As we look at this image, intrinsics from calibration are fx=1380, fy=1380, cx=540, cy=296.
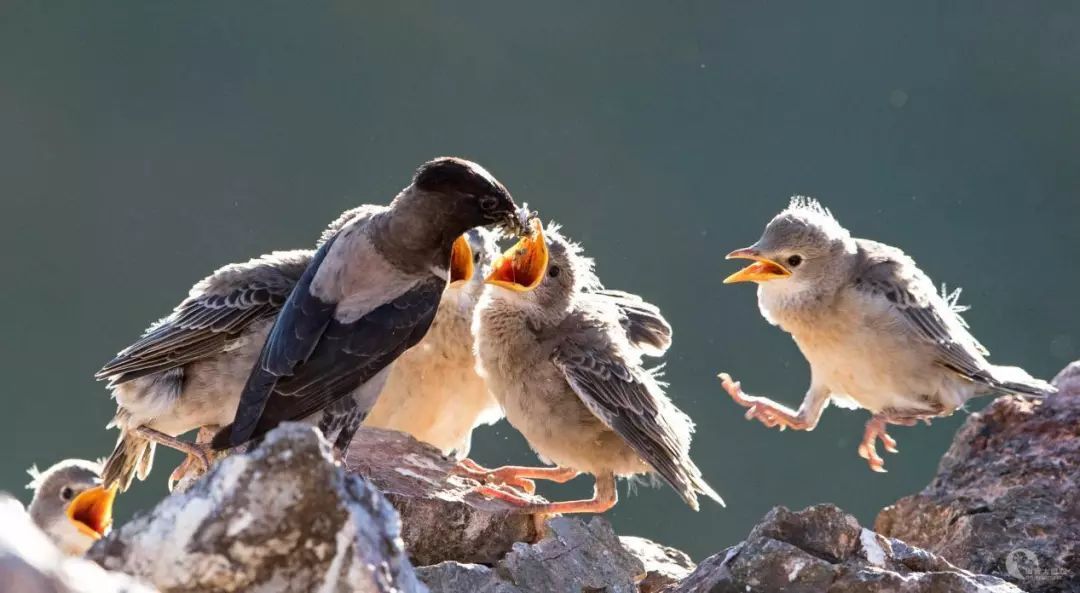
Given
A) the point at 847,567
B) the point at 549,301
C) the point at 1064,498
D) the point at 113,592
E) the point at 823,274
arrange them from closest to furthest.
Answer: the point at 113,592 → the point at 847,567 → the point at 1064,498 → the point at 549,301 → the point at 823,274

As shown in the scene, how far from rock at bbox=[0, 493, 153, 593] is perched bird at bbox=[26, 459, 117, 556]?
12.3 ft

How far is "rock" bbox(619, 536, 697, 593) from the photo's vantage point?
482cm

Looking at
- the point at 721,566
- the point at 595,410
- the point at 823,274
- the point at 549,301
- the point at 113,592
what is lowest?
the point at 113,592

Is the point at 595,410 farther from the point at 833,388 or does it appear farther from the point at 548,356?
the point at 833,388

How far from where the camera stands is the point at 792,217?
20.7 ft

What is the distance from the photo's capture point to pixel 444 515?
15.2 feet

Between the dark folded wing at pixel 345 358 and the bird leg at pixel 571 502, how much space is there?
0.68m

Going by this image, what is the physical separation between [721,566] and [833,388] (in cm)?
290

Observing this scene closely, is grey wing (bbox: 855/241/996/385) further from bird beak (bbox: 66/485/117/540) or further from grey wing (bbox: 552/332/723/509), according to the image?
bird beak (bbox: 66/485/117/540)

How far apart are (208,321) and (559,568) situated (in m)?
2.03

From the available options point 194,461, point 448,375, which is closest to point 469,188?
point 448,375

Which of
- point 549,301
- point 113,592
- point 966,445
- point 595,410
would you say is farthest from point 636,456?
point 113,592

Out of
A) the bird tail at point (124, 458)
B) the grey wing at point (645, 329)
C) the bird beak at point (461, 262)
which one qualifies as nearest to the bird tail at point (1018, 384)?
the grey wing at point (645, 329)

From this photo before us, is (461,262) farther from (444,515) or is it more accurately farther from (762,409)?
(762,409)
